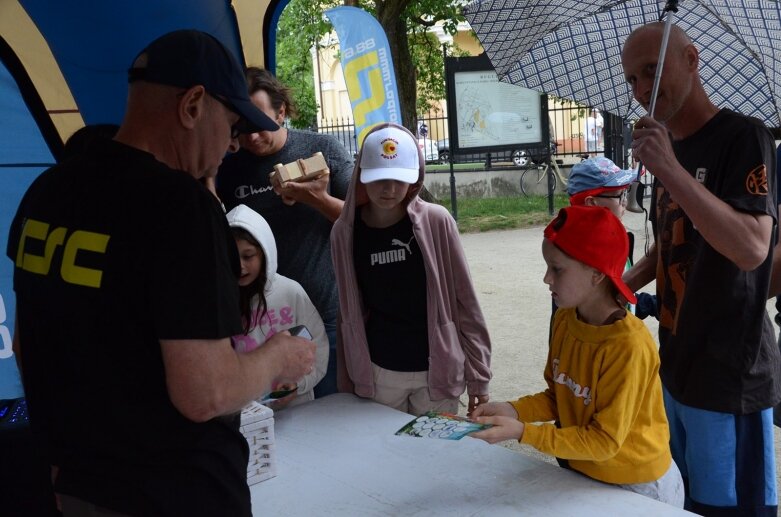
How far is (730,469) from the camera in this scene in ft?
5.97

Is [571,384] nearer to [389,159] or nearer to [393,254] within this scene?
[393,254]

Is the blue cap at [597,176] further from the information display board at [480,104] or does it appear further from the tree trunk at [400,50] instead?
the information display board at [480,104]

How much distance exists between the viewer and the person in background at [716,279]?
171cm

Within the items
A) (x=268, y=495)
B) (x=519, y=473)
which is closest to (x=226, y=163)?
(x=268, y=495)

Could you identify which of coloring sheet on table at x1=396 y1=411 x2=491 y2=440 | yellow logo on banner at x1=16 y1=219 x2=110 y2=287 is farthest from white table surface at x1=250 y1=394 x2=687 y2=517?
yellow logo on banner at x1=16 y1=219 x2=110 y2=287

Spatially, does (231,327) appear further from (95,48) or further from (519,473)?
(95,48)

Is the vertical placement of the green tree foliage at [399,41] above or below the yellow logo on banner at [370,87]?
above

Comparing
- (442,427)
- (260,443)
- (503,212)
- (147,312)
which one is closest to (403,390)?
(260,443)

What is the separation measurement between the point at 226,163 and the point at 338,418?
123 cm

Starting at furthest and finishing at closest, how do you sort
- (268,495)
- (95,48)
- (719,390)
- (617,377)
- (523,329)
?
(523,329) → (95,48) → (719,390) → (268,495) → (617,377)

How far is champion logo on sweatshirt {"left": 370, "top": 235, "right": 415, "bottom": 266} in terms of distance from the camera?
7.91 ft

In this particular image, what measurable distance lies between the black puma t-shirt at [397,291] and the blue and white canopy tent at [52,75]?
3.76 feet

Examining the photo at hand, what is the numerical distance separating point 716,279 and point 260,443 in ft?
4.08

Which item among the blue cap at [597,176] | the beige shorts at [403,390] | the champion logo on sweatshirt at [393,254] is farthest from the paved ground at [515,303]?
the champion logo on sweatshirt at [393,254]
